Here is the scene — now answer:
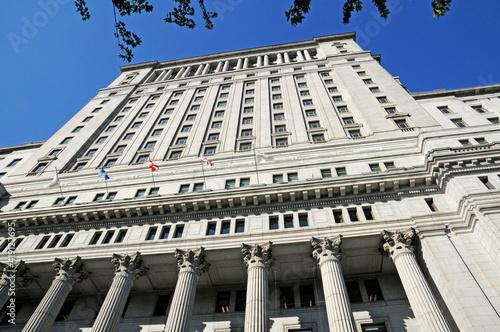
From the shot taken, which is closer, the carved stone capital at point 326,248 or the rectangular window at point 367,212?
the carved stone capital at point 326,248

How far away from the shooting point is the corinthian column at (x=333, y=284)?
19.4 meters

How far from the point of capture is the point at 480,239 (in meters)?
22.0

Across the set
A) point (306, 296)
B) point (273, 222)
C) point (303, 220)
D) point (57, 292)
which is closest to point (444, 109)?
point (303, 220)

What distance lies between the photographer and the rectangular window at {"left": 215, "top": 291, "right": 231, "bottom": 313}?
2638cm

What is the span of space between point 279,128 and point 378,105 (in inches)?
545

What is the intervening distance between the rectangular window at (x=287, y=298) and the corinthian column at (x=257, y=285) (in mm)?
3688

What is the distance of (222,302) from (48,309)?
12.8m

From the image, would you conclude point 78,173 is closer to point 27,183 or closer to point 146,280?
point 27,183

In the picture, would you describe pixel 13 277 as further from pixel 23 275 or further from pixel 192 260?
pixel 192 260

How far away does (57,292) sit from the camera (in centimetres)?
2402

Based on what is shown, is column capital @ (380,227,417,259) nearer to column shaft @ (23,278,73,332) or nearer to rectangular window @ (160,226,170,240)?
rectangular window @ (160,226,170,240)

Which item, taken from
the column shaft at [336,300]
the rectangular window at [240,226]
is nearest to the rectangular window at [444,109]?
the column shaft at [336,300]

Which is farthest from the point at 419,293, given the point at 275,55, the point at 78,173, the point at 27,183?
the point at 275,55

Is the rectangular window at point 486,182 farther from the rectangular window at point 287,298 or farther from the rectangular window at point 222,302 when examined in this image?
the rectangular window at point 222,302
